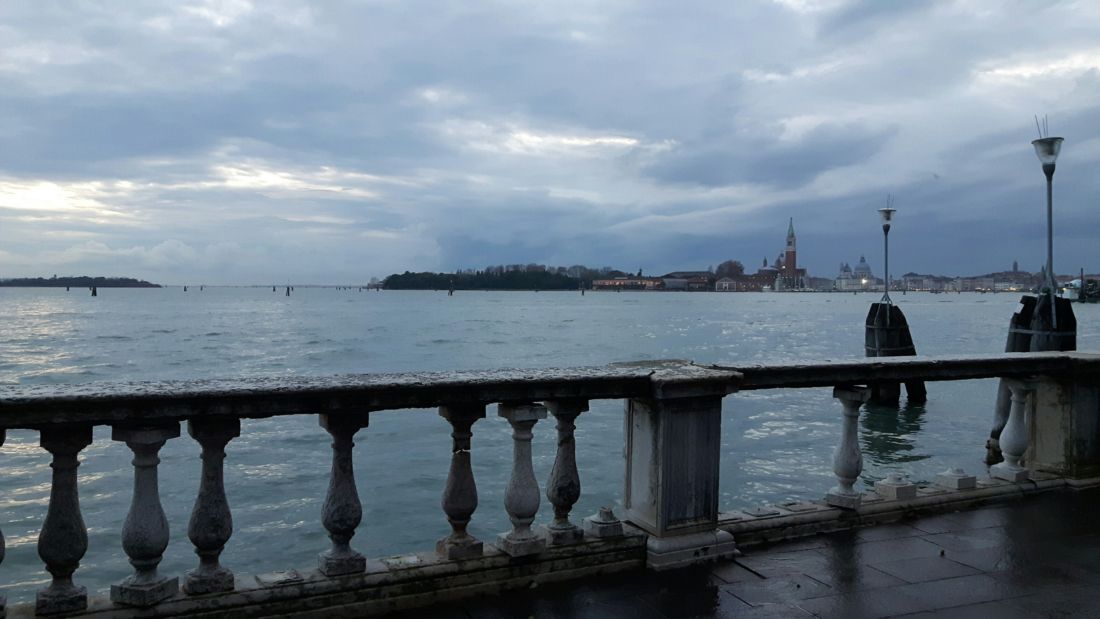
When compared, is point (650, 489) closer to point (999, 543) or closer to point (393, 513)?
point (999, 543)

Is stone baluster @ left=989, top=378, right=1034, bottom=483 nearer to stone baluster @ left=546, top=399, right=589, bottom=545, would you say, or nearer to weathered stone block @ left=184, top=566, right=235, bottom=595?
stone baluster @ left=546, top=399, right=589, bottom=545

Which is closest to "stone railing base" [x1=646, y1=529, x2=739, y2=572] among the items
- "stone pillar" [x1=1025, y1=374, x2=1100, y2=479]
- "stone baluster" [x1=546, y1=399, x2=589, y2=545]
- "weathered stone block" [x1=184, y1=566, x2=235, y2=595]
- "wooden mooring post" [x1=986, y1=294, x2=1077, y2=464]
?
"stone baluster" [x1=546, y1=399, x2=589, y2=545]

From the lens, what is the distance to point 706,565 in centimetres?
439

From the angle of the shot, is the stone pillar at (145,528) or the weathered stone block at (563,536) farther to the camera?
the weathered stone block at (563,536)

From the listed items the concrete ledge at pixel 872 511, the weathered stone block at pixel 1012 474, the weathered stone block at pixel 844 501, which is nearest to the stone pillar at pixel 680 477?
the concrete ledge at pixel 872 511

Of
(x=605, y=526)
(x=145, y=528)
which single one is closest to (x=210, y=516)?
(x=145, y=528)

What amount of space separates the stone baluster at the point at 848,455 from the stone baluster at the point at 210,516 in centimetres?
394

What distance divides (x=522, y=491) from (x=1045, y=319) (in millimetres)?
17409

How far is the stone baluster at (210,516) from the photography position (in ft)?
11.3

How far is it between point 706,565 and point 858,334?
7456 centimetres

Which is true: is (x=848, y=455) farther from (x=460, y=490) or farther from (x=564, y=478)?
(x=460, y=490)

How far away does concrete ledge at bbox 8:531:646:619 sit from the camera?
3400 mm

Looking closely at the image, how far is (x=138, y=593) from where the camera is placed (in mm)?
3316

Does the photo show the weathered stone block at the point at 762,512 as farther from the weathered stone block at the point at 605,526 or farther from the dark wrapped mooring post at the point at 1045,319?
the dark wrapped mooring post at the point at 1045,319
